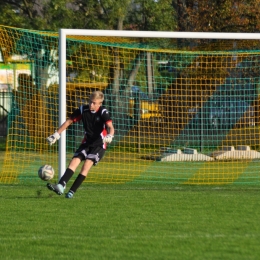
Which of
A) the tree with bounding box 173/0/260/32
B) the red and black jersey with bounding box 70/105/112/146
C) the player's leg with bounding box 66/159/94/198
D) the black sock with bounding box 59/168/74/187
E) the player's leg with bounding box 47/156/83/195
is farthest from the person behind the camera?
the tree with bounding box 173/0/260/32

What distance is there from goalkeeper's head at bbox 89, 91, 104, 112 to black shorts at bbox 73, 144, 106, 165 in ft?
1.85

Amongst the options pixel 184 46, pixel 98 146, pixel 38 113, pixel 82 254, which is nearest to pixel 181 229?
pixel 82 254

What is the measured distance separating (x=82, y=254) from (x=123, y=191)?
580cm

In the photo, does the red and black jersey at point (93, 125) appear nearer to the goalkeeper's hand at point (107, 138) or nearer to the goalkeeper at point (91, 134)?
the goalkeeper at point (91, 134)

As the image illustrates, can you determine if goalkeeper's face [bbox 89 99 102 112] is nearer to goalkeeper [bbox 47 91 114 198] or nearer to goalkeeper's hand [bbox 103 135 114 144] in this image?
goalkeeper [bbox 47 91 114 198]

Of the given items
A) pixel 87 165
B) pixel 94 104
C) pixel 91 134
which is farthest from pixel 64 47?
pixel 87 165

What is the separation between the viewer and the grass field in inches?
295

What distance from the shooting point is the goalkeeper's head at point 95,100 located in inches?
456

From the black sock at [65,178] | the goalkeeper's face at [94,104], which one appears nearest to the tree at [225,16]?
the goalkeeper's face at [94,104]

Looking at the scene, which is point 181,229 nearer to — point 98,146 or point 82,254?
point 82,254

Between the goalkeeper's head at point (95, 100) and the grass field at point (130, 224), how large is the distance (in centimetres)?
136

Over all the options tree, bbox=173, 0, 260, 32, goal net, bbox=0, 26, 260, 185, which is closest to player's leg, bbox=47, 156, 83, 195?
goal net, bbox=0, 26, 260, 185

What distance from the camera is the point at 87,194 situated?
12570 millimetres

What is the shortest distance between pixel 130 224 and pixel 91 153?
2647 millimetres
